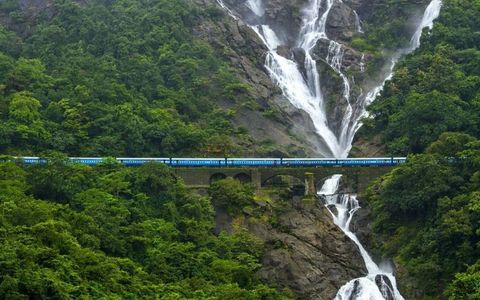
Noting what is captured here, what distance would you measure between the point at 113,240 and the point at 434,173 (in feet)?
74.4

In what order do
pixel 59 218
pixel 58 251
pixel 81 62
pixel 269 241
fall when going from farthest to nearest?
1. pixel 81 62
2. pixel 269 241
3. pixel 59 218
4. pixel 58 251

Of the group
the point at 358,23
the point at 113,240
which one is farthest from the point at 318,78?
the point at 113,240

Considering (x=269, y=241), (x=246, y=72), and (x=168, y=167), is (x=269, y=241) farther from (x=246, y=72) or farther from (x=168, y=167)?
(x=246, y=72)

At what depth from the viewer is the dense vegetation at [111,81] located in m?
75.3

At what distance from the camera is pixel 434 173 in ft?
213

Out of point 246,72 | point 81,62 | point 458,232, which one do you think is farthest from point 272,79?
point 458,232

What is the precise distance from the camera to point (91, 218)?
2298 inches

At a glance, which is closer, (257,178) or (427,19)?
(257,178)

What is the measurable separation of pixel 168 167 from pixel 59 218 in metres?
13.4

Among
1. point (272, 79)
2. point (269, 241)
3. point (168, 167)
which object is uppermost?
point (272, 79)

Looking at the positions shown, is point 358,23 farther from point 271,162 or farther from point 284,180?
point 271,162

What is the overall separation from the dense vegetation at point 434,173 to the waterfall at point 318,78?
3045mm

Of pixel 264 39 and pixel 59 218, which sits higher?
pixel 264 39

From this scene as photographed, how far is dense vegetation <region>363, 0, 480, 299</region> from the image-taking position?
59594 mm
